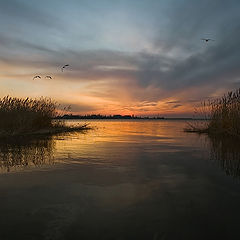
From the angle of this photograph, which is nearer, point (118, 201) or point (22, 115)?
point (118, 201)

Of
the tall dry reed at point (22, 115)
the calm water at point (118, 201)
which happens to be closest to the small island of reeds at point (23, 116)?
the tall dry reed at point (22, 115)

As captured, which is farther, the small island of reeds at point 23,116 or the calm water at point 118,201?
the small island of reeds at point 23,116

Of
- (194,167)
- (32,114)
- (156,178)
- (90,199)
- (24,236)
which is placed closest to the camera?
→ (24,236)

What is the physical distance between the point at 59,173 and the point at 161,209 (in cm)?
321

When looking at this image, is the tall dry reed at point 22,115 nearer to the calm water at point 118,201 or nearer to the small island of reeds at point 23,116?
the small island of reeds at point 23,116

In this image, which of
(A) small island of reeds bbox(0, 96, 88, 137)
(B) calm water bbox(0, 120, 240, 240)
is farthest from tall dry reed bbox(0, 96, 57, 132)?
(B) calm water bbox(0, 120, 240, 240)

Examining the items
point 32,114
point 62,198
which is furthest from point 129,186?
point 32,114

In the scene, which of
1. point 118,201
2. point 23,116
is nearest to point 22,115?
point 23,116

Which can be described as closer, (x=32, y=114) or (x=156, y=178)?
(x=156, y=178)

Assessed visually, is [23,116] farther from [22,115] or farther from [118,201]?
[118,201]

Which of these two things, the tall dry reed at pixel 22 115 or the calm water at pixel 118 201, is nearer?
the calm water at pixel 118 201

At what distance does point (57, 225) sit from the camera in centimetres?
319

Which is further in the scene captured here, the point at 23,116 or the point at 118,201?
the point at 23,116

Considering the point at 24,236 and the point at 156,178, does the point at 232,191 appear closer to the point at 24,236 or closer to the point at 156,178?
the point at 156,178
